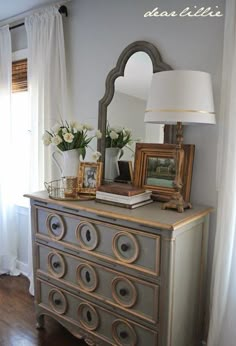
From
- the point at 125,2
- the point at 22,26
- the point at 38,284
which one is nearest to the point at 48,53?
the point at 22,26

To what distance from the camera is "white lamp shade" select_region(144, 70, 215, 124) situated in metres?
1.54

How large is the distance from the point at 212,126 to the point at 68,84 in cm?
130

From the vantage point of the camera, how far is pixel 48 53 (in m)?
2.53

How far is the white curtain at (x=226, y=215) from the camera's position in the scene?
1.66 m

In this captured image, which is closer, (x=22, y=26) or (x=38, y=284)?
(x=38, y=284)

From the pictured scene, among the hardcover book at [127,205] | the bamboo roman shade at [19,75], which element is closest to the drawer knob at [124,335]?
the hardcover book at [127,205]

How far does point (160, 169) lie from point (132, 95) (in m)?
0.55

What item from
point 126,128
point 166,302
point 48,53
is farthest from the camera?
point 48,53

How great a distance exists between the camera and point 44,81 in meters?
2.59

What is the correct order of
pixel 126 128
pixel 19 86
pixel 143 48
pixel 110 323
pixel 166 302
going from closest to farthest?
pixel 166 302
pixel 110 323
pixel 143 48
pixel 126 128
pixel 19 86

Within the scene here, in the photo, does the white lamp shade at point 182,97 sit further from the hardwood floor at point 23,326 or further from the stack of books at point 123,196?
the hardwood floor at point 23,326

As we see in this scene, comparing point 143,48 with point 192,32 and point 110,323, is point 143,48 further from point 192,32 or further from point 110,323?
point 110,323

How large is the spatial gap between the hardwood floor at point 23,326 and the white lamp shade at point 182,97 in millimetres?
1649

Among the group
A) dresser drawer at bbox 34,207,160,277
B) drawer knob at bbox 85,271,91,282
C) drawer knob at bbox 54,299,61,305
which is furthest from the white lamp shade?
drawer knob at bbox 54,299,61,305
